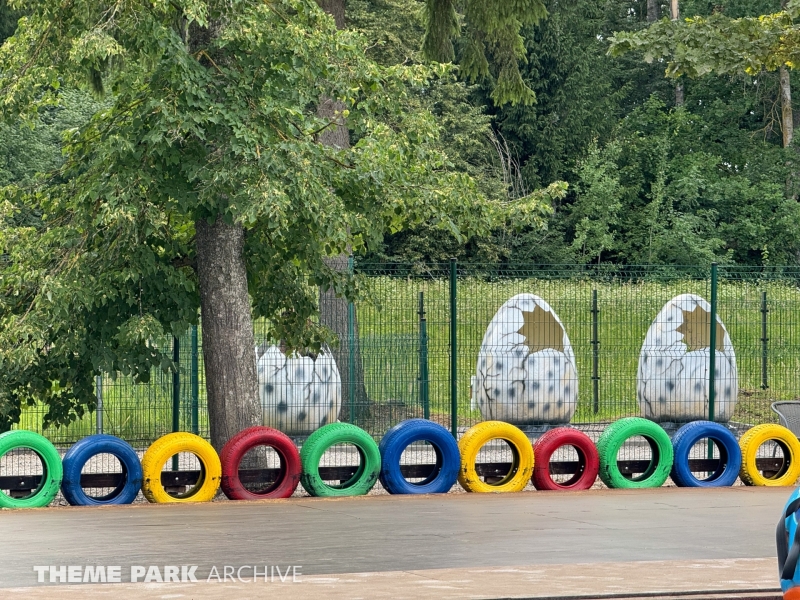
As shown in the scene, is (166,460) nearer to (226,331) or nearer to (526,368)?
(226,331)

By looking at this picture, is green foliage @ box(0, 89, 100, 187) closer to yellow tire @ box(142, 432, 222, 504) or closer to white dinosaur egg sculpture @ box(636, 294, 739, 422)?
white dinosaur egg sculpture @ box(636, 294, 739, 422)

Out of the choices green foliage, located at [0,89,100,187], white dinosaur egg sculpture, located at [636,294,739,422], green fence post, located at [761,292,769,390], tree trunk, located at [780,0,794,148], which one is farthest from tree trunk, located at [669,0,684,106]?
white dinosaur egg sculpture, located at [636,294,739,422]

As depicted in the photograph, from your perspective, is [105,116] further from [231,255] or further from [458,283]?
[458,283]

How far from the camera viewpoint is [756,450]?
14695mm

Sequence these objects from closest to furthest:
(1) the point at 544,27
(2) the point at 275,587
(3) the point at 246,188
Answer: (2) the point at 275,587 < (3) the point at 246,188 < (1) the point at 544,27

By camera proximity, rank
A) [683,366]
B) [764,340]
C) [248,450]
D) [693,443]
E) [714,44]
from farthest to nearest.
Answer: [764,340] → [683,366] → [693,443] → [714,44] → [248,450]

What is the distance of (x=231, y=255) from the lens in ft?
44.4

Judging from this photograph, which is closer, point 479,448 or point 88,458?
point 88,458

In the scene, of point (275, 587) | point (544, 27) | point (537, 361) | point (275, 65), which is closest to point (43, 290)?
point (275, 65)

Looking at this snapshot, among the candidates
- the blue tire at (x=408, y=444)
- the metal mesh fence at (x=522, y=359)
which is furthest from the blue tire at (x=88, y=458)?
the blue tire at (x=408, y=444)

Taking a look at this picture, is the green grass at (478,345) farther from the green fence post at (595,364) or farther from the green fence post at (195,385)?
the green fence post at (195,385)

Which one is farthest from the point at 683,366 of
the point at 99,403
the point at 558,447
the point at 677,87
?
the point at 677,87

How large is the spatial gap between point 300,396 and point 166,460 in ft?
16.4

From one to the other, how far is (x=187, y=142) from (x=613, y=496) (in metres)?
5.67
